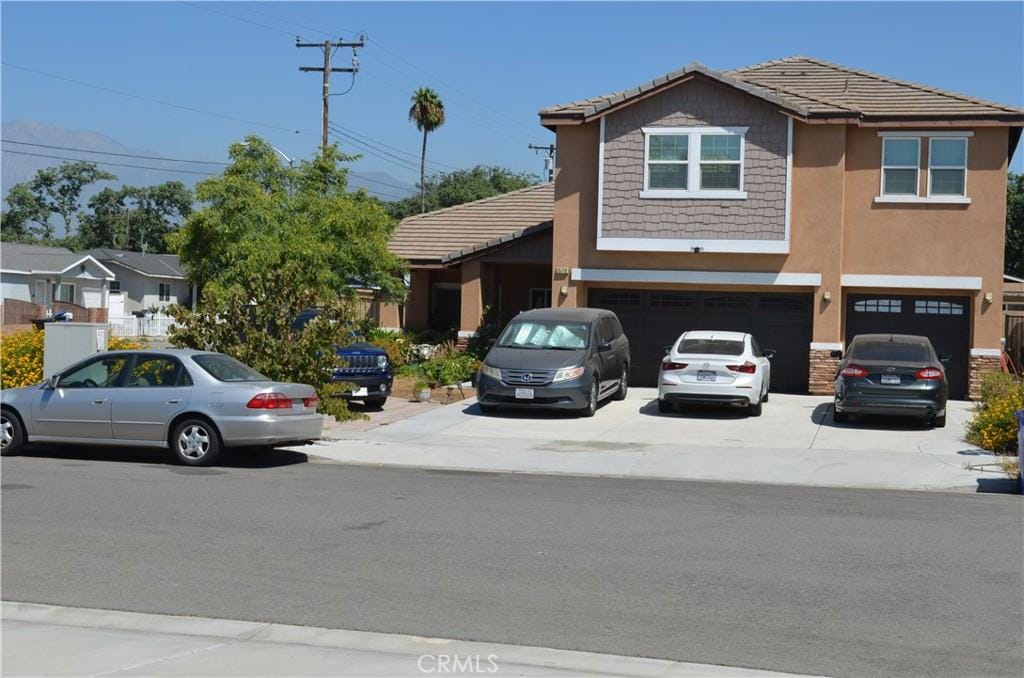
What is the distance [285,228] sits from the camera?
1053 inches

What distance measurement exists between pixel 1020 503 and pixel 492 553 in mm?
6918

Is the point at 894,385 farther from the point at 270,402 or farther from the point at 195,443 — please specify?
the point at 195,443

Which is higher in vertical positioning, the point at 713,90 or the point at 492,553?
the point at 713,90

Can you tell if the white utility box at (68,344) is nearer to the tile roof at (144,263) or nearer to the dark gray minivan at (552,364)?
the dark gray minivan at (552,364)

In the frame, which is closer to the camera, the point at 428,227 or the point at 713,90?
the point at 713,90

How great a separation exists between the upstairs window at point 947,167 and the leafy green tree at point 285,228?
485 inches

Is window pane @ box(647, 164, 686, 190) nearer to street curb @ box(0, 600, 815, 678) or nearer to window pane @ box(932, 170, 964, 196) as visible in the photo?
window pane @ box(932, 170, 964, 196)

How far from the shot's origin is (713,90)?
25.5 metres

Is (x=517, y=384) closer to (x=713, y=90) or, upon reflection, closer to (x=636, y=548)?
(x=713, y=90)

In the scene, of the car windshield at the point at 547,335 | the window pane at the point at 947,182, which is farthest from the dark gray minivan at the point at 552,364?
the window pane at the point at 947,182

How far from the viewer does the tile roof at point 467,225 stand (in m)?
31.9

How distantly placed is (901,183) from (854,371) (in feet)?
23.2

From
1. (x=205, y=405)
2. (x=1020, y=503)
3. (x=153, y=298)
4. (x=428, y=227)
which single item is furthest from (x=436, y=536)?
(x=153, y=298)

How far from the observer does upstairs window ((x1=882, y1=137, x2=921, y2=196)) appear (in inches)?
997
